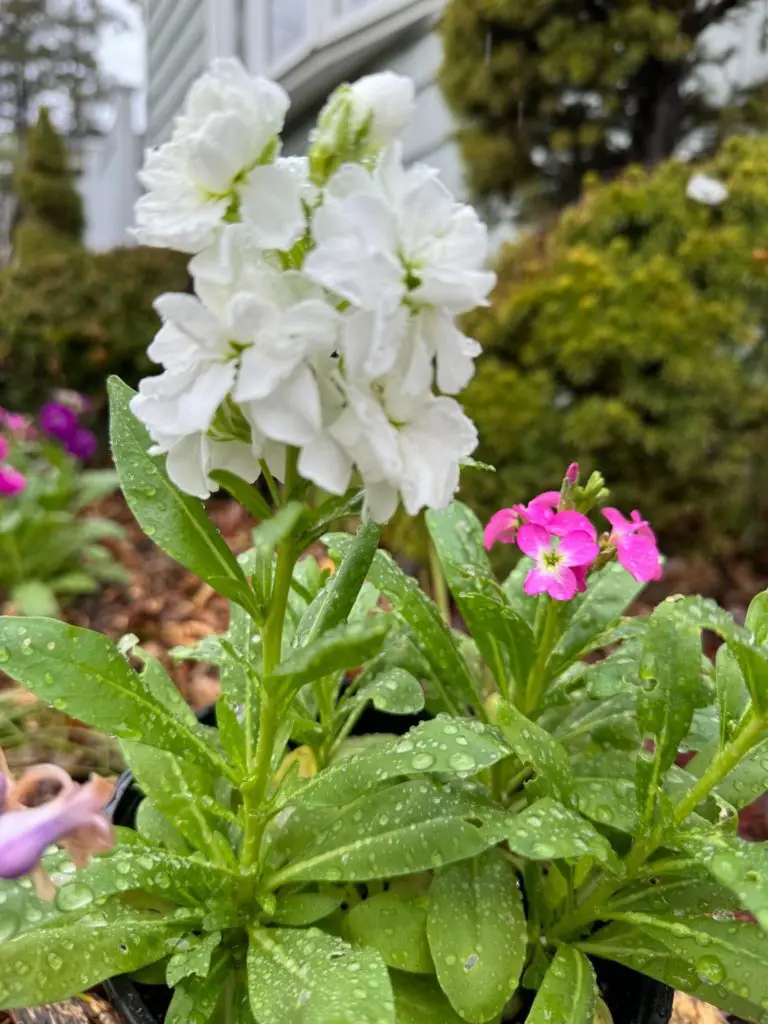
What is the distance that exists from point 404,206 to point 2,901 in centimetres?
68

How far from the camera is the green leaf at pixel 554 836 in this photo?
2.11ft

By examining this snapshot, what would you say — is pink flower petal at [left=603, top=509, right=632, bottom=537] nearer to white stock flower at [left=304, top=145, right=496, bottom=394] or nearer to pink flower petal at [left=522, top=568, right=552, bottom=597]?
pink flower petal at [left=522, top=568, right=552, bottom=597]

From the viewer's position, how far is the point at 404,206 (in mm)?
537

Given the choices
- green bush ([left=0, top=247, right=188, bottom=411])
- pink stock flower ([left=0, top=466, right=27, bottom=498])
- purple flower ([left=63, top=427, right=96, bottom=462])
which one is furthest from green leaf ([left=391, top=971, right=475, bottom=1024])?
green bush ([left=0, top=247, right=188, bottom=411])

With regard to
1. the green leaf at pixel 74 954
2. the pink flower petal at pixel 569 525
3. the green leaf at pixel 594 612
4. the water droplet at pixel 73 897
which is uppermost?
the pink flower petal at pixel 569 525

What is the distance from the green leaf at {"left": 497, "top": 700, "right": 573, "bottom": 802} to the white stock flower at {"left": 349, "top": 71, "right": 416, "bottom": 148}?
0.49 m

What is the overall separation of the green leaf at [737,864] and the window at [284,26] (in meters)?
Answer: 5.65

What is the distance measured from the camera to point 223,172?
0.54 metres

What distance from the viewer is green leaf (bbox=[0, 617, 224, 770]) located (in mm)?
696

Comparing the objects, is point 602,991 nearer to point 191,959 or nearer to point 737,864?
point 737,864

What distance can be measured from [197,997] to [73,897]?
146mm

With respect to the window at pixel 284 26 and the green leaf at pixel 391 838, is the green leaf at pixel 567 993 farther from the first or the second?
the window at pixel 284 26

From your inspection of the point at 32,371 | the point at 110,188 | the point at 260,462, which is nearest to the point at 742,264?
the point at 260,462

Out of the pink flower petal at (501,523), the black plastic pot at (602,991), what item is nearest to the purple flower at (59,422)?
the black plastic pot at (602,991)
